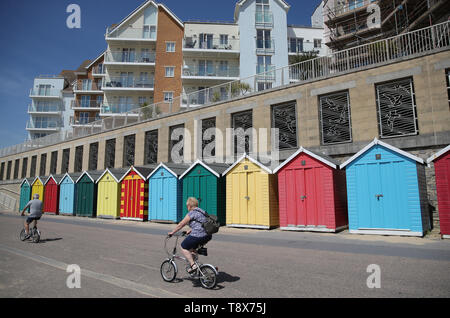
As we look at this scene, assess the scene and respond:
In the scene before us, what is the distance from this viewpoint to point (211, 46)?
3703cm

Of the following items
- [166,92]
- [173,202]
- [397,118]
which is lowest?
[173,202]

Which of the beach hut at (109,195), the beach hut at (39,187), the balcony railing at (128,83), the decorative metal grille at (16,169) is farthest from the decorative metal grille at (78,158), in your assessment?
the decorative metal grille at (16,169)

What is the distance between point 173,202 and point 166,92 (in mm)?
24072

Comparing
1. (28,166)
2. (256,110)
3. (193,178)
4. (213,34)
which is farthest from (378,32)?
(28,166)

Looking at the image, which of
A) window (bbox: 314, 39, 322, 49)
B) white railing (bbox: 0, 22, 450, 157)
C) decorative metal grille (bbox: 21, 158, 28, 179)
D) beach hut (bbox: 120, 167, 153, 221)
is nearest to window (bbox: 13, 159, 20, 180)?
decorative metal grille (bbox: 21, 158, 28, 179)

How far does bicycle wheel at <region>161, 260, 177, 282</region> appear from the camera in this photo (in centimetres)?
530

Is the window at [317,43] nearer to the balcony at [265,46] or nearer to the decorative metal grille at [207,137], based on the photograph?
the balcony at [265,46]

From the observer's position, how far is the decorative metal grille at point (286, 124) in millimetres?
18047

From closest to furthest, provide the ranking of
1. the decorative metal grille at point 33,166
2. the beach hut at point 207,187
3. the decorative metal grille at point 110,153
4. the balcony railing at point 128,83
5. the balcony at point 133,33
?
the beach hut at point 207,187, the decorative metal grille at point 110,153, the balcony railing at point 128,83, the balcony at point 133,33, the decorative metal grille at point 33,166

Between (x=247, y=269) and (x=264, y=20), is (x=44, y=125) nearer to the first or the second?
(x=264, y=20)

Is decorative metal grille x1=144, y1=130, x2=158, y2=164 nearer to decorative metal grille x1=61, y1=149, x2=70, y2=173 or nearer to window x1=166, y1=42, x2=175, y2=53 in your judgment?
decorative metal grille x1=61, y1=149, x2=70, y2=173

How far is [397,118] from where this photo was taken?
1462 cm

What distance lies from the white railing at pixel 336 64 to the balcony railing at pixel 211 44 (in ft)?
43.0
